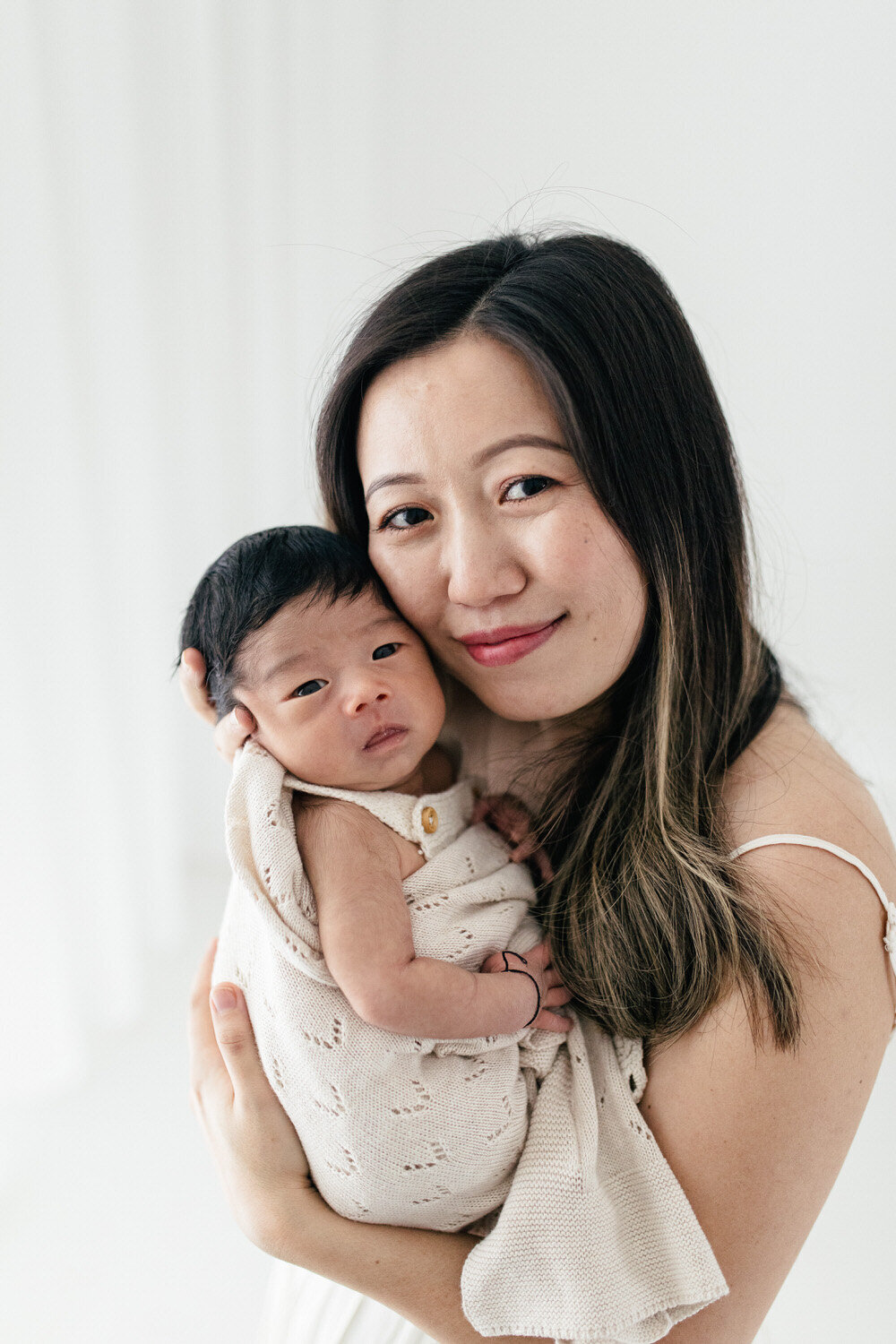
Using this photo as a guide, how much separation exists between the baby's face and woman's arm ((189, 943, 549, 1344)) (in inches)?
13.2

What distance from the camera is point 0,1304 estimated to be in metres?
1.80

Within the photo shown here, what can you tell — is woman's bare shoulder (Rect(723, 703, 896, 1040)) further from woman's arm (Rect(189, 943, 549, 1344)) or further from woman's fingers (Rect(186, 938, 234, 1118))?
woman's fingers (Rect(186, 938, 234, 1118))

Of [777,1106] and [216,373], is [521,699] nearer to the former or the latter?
[777,1106]

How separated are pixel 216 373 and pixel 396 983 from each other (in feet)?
5.75

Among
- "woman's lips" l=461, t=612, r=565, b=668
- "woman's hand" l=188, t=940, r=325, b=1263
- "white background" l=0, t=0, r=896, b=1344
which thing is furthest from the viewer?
"white background" l=0, t=0, r=896, b=1344

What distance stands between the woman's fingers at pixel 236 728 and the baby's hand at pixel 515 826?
1.14ft

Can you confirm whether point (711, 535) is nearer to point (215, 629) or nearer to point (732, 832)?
point (732, 832)

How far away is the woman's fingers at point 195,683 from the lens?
1.25 m

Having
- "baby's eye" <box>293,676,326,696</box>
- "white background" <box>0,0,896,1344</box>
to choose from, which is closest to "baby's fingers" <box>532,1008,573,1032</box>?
"baby's eye" <box>293,676,326,696</box>

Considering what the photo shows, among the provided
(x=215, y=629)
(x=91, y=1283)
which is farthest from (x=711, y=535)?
(x=91, y=1283)

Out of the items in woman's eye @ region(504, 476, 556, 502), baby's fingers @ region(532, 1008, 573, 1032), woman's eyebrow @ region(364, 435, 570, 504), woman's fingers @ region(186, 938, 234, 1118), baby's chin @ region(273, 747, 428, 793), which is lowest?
woman's fingers @ region(186, 938, 234, 1118)

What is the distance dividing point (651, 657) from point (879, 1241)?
1.36m

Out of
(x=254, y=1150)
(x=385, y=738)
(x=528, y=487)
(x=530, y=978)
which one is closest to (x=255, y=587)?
(x=385, y=738)

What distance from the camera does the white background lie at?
5.88 ft
